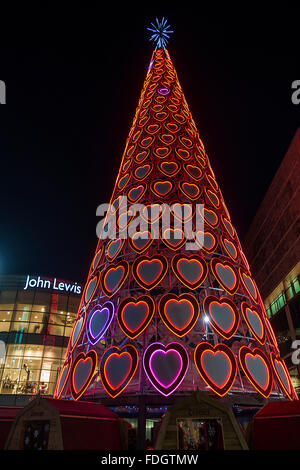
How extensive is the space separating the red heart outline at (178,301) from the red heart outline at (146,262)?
2.78 feet

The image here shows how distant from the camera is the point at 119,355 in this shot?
11797 millimetres

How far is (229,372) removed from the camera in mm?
11125

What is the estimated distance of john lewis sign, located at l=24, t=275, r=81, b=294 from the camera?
47.2 m

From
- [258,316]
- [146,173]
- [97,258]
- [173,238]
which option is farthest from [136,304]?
[146,173]

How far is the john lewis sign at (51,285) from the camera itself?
47.2m

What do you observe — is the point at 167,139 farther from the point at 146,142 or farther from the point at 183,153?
the point at 183,153

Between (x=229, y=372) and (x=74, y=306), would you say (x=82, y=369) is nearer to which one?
(x=229, y=372)

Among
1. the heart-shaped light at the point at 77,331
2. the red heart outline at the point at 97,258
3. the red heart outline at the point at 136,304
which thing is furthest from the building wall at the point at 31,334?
the red heart outline at the point at 136,304

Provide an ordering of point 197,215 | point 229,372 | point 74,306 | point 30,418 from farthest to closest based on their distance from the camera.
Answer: point 74,306, point 197,215, point 229,372, point 30,418

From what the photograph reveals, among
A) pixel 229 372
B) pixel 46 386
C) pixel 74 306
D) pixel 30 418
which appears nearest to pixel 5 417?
pixel 30 418

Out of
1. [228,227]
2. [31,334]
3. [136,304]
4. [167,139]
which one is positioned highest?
[167,139]

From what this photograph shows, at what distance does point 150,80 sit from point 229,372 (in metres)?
22.4

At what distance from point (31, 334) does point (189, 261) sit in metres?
38.0

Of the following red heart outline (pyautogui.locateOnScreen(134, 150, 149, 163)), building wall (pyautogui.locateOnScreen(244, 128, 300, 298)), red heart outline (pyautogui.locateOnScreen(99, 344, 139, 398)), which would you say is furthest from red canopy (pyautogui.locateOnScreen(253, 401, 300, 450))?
building wall (pyautogui.locateOnScreen(244, 128, 300, 298))
